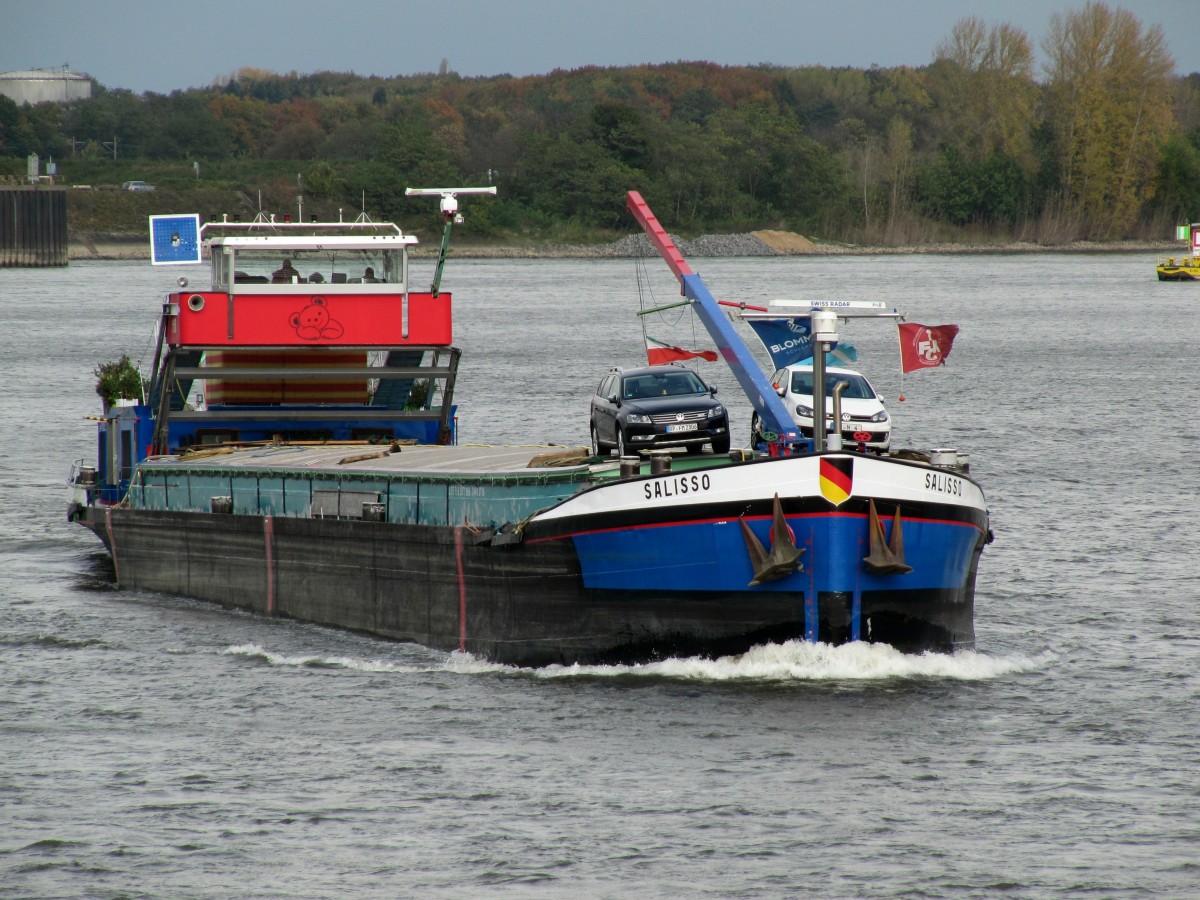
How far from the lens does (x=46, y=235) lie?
164 meters

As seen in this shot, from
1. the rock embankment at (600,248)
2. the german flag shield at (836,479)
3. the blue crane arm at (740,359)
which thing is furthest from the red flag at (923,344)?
the rock embankment at (600,248)

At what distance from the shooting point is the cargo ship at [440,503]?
19891mm

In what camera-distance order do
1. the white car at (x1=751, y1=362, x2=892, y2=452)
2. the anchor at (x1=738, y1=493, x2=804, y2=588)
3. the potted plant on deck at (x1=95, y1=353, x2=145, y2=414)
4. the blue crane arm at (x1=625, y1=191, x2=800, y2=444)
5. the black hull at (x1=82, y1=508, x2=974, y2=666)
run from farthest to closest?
the potted plant on deck at (x1=95, y1=353, x2=145, y2=414), the white car at (x1=751, y1=362, x2=892, y2=452), the blue crane arm at (x1=625, y1=191, x2=800, y2=444), the black hull at (x1=82, y1=508, x2=974, y2=666), the anchor at (x1=738, y1=493, x2=804, y2=588)

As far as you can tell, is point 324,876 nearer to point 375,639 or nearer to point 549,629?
point 549,629

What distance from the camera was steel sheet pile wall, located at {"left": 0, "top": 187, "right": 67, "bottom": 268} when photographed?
154m

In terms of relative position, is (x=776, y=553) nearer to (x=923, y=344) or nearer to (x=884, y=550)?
(x=884, y=550)

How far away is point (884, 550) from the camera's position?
1978 cm

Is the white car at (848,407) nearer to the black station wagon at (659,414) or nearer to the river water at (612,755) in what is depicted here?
the black station wagon at (659,414)

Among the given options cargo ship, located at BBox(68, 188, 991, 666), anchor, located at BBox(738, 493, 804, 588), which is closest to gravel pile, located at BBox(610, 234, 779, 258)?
cargo ship, located at BBox(68, 188, 991, 666)

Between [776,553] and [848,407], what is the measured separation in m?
14.5

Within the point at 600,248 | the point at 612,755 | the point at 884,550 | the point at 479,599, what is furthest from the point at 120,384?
the point at 600,248

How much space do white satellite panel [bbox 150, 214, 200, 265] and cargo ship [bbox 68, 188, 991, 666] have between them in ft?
0.17

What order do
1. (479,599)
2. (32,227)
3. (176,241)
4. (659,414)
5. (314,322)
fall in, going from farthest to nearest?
(32,227), (176,241), (314,322), (659,414), (479,599)

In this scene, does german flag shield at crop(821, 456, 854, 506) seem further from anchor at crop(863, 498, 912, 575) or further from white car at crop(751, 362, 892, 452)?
white car at crop(751, 362, 892, 452)
